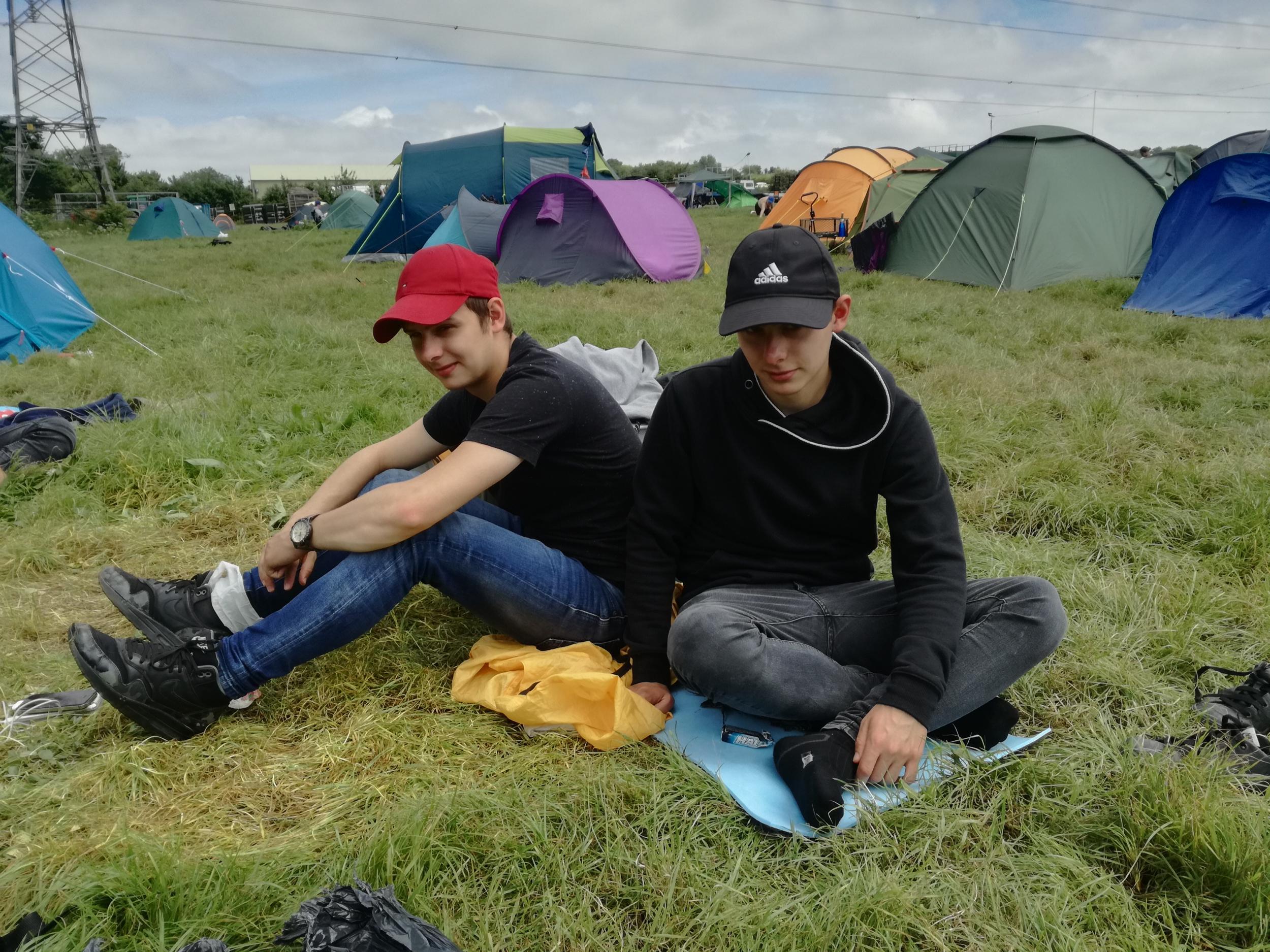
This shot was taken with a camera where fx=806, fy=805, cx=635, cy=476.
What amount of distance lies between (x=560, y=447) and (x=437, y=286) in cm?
49

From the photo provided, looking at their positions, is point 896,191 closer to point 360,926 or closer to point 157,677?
point 157,677

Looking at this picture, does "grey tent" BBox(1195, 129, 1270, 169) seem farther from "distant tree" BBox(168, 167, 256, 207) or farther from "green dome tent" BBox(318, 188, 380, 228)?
"distant tree" BBox(168, 167, 256, 207)

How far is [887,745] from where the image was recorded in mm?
1544

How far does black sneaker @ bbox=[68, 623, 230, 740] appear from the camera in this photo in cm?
170

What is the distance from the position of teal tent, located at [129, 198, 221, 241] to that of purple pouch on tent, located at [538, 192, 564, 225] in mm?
17268

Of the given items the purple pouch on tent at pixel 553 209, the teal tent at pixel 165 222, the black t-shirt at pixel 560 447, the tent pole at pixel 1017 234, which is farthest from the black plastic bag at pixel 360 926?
the teal tent at pixel 165 222

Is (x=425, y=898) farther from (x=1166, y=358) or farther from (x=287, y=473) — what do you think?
(x=1166, y=358)

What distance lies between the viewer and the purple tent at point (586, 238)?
9898 millimetres

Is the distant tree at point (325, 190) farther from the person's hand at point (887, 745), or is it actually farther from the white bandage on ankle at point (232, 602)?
the person's hand at point (887, 745)

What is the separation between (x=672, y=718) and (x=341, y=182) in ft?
148

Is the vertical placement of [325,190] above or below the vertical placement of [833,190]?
above

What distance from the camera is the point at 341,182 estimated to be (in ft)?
136

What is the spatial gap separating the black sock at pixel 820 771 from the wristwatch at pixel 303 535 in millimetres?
1156

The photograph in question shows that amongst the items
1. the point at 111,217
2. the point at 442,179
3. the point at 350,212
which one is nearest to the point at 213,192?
the point at 111,217
